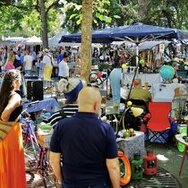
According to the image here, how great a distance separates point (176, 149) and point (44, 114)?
2.52 meters

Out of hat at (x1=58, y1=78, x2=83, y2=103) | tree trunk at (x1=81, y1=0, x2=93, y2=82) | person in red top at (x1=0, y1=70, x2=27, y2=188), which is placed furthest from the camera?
tree trunk at (x1=81, y1=0, x2=93, y2=82)

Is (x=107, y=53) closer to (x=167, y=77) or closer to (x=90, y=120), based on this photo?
(x=167, y=77)

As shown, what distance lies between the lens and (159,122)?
834 cm

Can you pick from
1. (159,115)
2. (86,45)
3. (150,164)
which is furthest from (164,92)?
(150,164)

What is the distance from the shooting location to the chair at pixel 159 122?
8266 mm

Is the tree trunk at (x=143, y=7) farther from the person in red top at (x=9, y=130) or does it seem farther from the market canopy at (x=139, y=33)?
the person in red top at (x=9, y=130)

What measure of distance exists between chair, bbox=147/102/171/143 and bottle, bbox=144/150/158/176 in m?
1.77

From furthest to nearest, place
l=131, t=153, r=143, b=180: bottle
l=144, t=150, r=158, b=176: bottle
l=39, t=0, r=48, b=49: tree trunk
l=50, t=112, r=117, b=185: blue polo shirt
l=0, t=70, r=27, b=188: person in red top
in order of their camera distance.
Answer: l=39, t=0, r=48, b=49: tree trunk < l=144, t=150, r=158, b=176: bottle < l=131, t=153, r=143, b=180: bottle < l=0, t=70, r=27, b=188: person in red top < l=50, t=112, r=117, b=185: blue polo shirt

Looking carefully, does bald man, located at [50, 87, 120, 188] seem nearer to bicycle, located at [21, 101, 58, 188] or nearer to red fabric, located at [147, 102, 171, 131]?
bicycle, located at [21, 101, 58, 188]

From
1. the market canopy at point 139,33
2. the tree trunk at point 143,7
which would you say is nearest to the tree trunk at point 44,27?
the tree trunk at point 143,7

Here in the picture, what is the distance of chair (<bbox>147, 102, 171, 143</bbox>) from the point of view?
8.27 m

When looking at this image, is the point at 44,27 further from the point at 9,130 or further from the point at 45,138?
the point at 9,130

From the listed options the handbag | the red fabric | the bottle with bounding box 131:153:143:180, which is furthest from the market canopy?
the handbag

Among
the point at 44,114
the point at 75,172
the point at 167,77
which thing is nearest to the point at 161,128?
the point at 44,114
